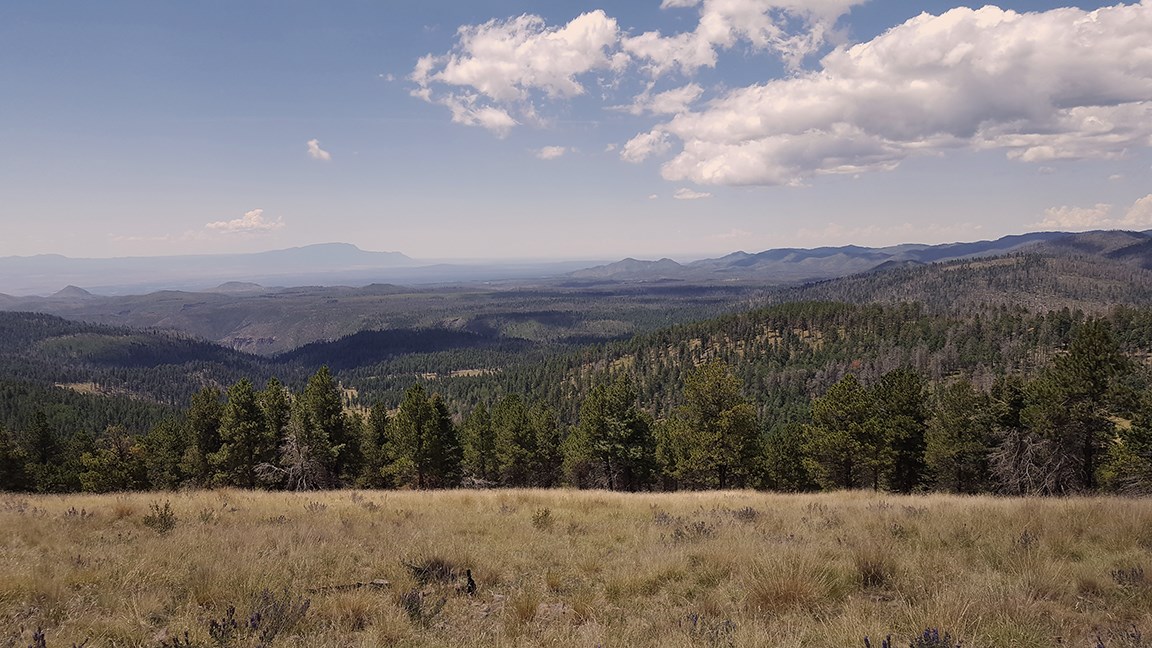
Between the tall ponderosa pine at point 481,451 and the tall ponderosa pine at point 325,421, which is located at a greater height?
the tall ponderosa pine at point 325,421

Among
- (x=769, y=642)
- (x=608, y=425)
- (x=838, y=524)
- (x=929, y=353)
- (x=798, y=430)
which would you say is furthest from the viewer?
(x=929, y=353)

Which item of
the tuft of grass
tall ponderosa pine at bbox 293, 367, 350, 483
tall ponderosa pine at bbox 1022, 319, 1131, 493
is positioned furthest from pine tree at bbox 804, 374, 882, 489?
the tuft of grass

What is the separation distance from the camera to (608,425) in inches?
1619

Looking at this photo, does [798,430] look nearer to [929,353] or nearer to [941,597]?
[941,597]

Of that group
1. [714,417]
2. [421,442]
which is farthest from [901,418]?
[421,442]

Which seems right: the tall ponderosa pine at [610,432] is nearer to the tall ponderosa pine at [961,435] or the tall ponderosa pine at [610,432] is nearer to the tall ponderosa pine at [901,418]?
the tall ponderosa pine at [901,418]

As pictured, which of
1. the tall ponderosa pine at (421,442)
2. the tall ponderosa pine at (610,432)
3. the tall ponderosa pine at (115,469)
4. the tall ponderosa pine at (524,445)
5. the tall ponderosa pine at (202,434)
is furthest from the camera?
the tall ponderosa pine at (115,469)

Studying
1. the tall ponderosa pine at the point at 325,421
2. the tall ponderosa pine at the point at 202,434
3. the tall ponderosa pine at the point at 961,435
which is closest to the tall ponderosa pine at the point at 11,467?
the tall ponderosa pine at the point at 202,434

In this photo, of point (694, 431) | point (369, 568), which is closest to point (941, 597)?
point (369, 568)

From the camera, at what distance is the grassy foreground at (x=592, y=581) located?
5.25 m

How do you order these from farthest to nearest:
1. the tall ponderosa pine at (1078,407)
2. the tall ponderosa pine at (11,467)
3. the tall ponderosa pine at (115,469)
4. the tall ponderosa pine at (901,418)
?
the tall ponderosa pine at (11,467), the tall ponderosa pine at (115,469), the tall ponderosa pine at (901,418), the tall ponderosa pine at (1078,407)

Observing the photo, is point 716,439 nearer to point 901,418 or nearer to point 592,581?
point 901,418

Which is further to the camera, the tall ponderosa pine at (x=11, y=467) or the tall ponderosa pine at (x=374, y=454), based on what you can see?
the tall ponderosa pine at (x=11, y=467)

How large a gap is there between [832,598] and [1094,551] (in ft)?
16.0
